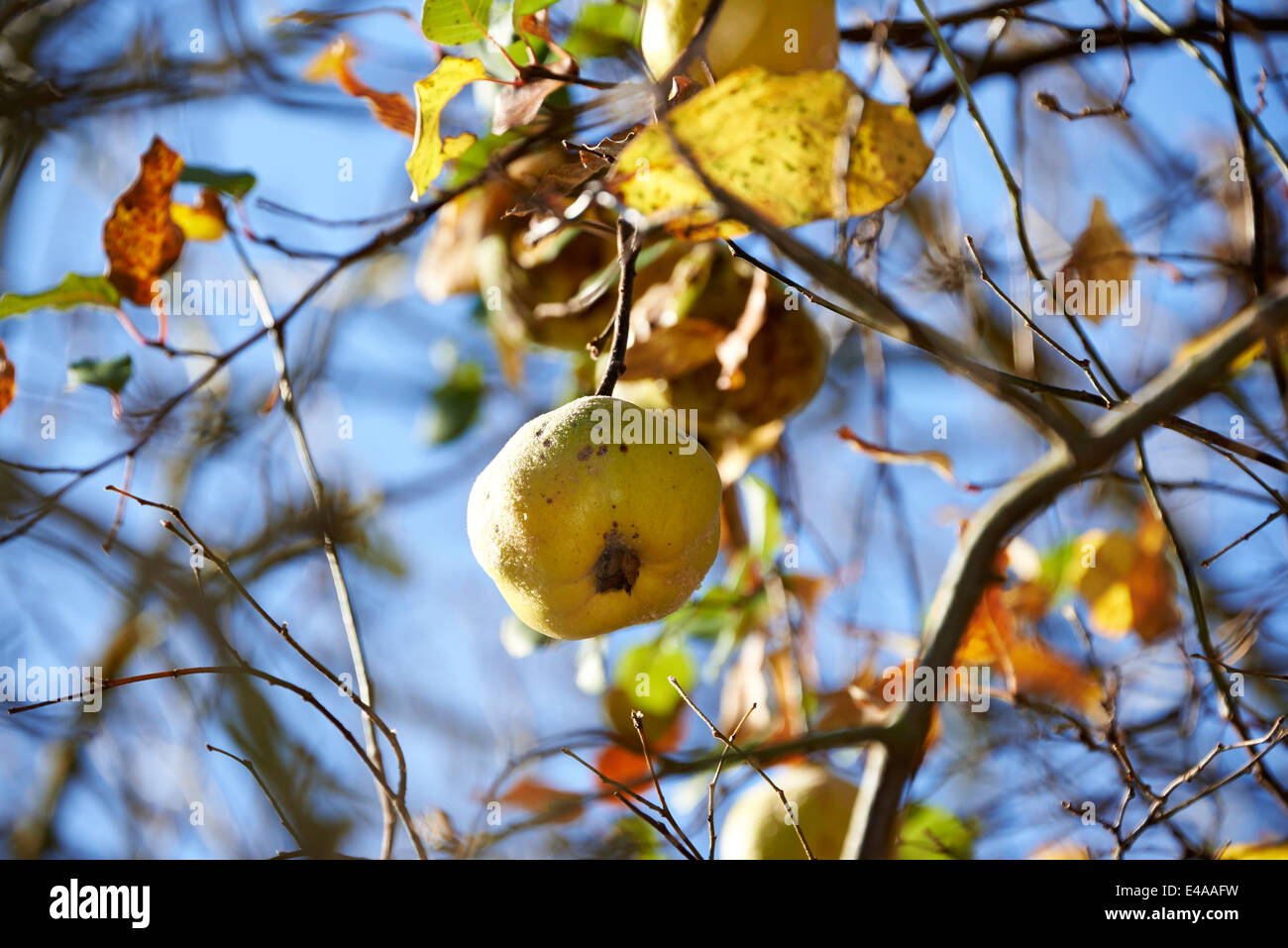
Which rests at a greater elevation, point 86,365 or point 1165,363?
point 1165,363

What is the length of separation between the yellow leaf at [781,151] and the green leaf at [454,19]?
39 centimetres

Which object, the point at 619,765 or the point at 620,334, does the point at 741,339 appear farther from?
the point at 619,765

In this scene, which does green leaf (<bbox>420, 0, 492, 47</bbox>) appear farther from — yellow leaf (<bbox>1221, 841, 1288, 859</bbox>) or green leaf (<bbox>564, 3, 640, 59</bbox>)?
yellow leaf (<bbox>1221, 841, 1288, 859</bbox>)

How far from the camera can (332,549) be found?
109 centimetres

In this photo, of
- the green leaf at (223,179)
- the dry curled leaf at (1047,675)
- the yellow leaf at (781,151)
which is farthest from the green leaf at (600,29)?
the dry curled leaf at (1047,675)

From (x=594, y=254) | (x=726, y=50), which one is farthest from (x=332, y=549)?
(x=594, y=254)

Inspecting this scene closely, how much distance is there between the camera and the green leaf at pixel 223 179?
5.08ft

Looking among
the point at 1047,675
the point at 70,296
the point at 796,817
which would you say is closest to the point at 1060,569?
the point at 1047,675

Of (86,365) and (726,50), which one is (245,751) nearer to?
(86,365)

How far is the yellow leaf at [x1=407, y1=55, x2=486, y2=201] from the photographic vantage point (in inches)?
44.4

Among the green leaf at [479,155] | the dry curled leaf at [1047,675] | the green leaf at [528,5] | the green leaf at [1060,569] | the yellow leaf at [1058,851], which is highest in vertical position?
the green leaf at [479,155]

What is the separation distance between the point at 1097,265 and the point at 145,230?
52.4 inches

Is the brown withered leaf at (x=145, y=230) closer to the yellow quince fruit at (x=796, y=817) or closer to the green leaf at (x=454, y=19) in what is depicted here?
the green leaf at (x=454, y=19)
